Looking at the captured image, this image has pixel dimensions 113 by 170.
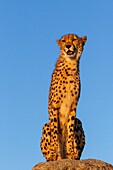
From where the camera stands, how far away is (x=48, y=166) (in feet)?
30.3

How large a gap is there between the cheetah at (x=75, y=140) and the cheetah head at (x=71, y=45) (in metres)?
1.41

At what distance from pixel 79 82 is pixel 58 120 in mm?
908

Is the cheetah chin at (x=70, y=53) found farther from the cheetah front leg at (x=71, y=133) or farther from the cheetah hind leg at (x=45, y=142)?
the cheetah hind leg at (x=45, y=142)

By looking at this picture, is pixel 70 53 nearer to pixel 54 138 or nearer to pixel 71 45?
pixel 71 45

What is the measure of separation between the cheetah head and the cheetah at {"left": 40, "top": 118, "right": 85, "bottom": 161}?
141cm

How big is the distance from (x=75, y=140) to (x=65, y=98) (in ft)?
2.90

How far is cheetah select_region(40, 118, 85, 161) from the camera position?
1056 centimetres

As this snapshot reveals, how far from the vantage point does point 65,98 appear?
10.6m

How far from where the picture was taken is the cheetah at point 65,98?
34.4ft

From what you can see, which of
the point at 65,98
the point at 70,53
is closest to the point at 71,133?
the point at 65,98

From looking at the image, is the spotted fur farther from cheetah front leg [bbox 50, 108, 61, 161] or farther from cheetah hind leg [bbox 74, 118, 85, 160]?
cheetah hind leg [bbox 74, 118, 85, 160]

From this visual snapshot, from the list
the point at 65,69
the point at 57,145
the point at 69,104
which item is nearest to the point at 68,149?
the point at 57,145

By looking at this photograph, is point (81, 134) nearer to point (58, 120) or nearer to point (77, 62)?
point (58, 120)

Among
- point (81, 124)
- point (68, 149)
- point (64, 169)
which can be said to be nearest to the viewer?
point (64, 169)
